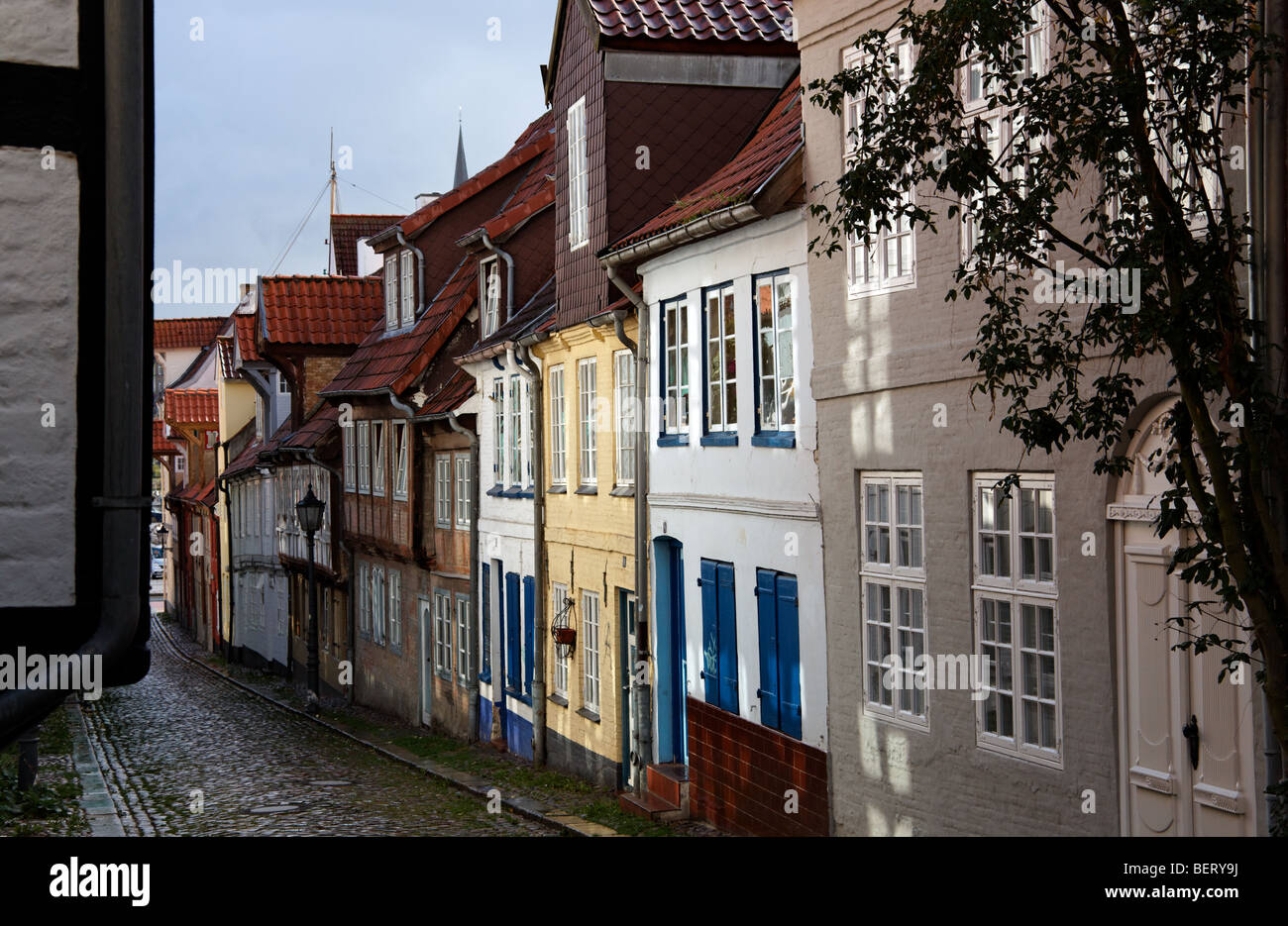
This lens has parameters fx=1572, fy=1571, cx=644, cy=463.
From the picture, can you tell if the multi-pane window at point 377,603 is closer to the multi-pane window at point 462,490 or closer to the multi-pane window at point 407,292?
the multi-pane window at point 407,292

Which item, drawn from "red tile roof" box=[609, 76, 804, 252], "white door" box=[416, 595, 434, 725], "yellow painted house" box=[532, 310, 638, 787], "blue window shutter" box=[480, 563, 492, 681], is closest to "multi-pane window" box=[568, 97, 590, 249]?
"yellow painted house" box=[532, 310, 638, 787]

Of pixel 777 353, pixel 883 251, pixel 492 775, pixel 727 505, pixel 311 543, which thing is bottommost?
pixel 492 775

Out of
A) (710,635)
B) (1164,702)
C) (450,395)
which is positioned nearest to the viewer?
(1164,702)

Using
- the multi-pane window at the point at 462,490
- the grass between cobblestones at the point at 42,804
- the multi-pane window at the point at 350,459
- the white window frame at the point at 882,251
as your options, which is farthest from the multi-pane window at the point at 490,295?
the white window frame at the point at 882,251

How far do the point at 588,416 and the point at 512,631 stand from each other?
4.79 metres

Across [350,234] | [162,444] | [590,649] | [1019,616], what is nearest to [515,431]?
[590,649]

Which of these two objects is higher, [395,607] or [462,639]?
[395,607]

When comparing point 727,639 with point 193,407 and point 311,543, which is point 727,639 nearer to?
point 311,543

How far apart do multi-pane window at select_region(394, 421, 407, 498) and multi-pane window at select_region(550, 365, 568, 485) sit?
23.9 feet

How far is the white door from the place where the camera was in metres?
27.8

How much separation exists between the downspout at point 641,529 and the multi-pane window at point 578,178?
85.9 inches

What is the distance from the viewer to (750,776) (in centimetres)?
1418

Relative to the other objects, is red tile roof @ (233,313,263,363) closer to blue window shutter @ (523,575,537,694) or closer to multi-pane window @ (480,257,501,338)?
multi-pane window @ (480,257,501,338)

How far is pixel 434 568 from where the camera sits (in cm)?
2695
